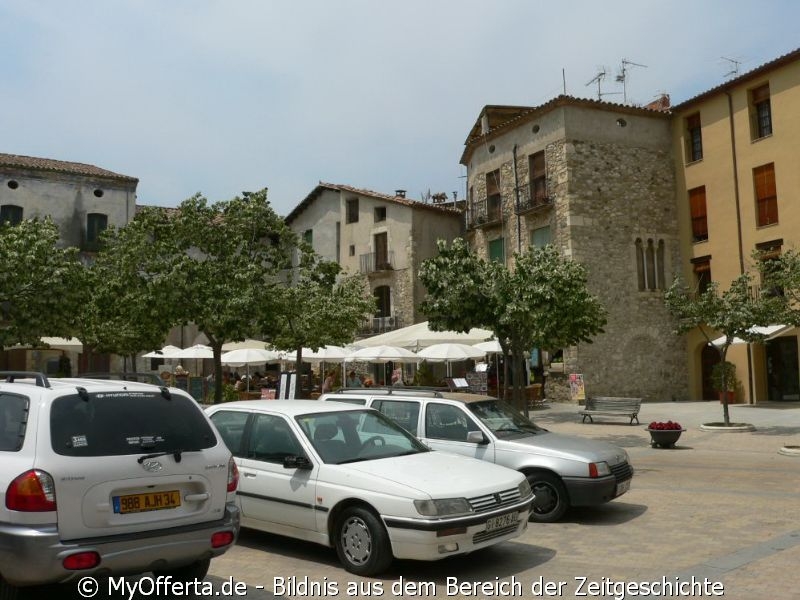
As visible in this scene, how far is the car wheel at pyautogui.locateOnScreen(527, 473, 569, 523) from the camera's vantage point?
861 centimetres

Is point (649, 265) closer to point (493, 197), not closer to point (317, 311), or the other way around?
point (493, 197)

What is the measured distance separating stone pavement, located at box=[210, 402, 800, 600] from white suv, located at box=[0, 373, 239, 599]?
1030mm

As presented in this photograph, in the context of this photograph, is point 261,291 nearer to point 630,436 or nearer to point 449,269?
point 449,269

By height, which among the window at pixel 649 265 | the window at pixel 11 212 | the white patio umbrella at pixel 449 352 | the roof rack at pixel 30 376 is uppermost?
the window at pixel 11 212

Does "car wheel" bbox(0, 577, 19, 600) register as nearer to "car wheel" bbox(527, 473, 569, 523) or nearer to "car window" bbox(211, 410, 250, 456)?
"car window" bbox(211, 410, 250, 456)

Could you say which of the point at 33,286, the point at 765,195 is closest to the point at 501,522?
the point at 33,286

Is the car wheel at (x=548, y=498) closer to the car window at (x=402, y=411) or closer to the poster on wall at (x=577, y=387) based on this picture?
the car window at (x=402, y=411)

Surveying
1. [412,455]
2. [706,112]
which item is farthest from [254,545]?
[706,112]

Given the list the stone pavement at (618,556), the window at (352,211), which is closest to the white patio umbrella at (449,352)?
the stone pavement at (618,556)

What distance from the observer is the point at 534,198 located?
31906 millimetres

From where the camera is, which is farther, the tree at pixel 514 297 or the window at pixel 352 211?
the window at pixel 352 211

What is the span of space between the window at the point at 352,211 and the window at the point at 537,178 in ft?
41.9

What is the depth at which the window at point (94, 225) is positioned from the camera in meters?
36.3

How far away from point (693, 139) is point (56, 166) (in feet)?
96.1
